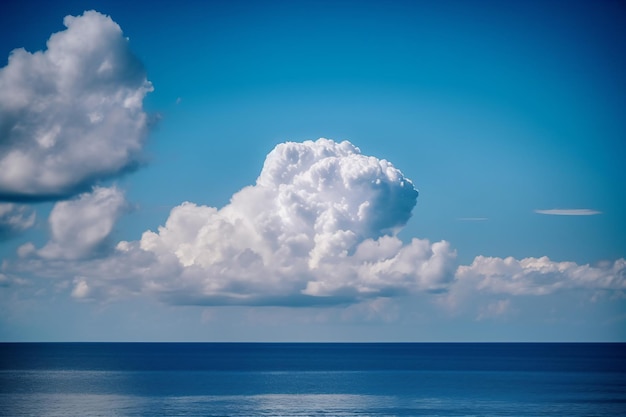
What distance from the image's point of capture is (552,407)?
106m

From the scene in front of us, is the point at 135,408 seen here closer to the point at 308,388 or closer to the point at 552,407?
the point at 308,388

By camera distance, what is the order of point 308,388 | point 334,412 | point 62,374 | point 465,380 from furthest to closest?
point 62,374 → point 465,380 → point 308,388 → point 334,412

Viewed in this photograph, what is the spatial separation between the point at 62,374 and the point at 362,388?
73.0m

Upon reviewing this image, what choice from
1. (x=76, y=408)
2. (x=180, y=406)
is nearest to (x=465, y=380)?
(x=180, y=406)

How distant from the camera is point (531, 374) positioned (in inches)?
6929

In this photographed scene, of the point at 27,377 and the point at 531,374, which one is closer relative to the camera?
the point at 27,377

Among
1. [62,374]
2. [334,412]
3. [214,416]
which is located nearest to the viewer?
[214,416]

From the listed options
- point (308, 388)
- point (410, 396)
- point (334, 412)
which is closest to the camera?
point (334, 412)

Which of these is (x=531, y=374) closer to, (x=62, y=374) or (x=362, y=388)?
(x=362, y=388)

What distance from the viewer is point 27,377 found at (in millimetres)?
157750

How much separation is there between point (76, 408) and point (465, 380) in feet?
270

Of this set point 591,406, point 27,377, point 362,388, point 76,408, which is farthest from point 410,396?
point 27,377

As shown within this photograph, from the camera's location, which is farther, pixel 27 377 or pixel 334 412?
pixel 27 377

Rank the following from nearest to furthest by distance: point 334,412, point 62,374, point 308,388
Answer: point 334,412
point 308,388
point 62,374
